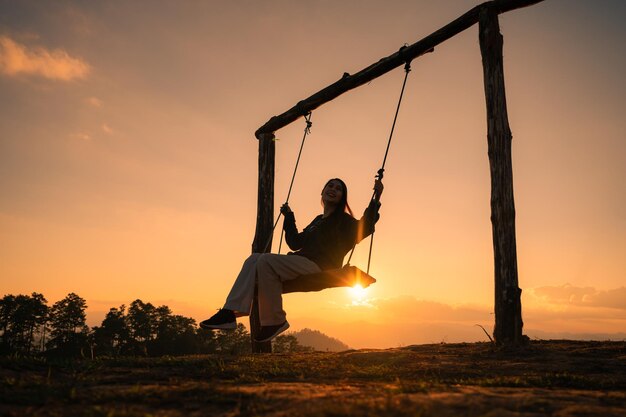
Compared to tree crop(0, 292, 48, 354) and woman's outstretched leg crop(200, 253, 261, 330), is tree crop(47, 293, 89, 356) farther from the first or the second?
woman's outstretched leg crop(200, 253, 261, 330)

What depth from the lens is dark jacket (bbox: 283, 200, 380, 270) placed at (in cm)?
586

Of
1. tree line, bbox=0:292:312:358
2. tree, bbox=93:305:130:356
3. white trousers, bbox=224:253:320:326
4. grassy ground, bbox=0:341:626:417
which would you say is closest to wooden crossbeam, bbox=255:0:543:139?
white trousers, bbox=224:253:320:326

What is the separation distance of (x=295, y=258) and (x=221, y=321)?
3.62 feet

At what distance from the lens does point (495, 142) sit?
17.8 feet

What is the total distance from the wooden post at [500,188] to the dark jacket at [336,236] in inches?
58.9

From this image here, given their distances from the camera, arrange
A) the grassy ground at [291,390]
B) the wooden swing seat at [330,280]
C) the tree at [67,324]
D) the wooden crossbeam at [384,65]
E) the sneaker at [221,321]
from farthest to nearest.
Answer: the tree at [67,324] → the wooden crossbeam at [384,65] → the wooden swing seat at [330,280] → the sneaker at [221,321] → the grassy ground at [291,390]

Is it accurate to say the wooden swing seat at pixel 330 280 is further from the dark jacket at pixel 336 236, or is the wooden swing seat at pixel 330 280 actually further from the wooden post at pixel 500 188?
the wooden post at pixel 500 188

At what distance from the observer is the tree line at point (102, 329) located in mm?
55719

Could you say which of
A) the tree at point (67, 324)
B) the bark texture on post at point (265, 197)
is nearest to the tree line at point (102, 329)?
the tree at point (67, 324)

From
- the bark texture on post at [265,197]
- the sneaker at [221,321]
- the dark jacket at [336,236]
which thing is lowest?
the sneaker at [221,321]

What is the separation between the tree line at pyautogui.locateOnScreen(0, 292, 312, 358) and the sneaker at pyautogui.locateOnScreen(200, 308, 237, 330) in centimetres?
5141

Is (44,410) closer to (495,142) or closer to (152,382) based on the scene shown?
(152,382)

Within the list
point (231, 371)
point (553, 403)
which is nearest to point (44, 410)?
point (231, 371)

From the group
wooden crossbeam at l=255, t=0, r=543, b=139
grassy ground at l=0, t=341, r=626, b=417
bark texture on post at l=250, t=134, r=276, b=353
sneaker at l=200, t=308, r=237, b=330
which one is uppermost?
wooden crossbeam at l=255, t=0, r=543, b=139
